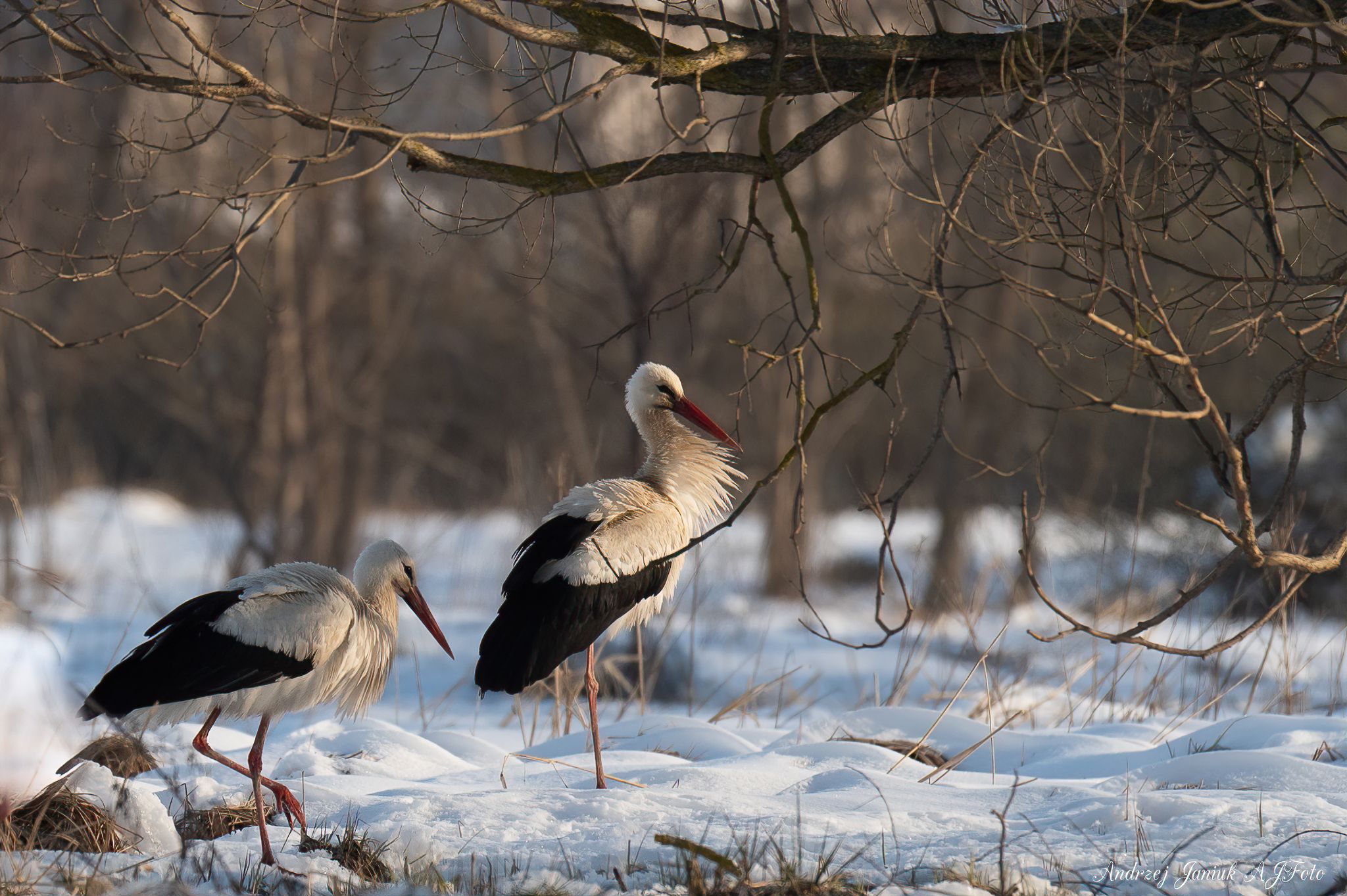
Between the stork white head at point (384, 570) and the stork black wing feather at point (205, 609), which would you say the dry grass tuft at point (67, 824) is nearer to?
the stork black wing feather at point (205, 609)

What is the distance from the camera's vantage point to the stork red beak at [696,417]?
546cm

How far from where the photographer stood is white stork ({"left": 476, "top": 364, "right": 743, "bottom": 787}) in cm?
470

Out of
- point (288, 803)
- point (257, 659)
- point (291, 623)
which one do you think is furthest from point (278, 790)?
point (291, 623)

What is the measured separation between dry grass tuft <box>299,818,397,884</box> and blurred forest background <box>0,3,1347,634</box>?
3252mm

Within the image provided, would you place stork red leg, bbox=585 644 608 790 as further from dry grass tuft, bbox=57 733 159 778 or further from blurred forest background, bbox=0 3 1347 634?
blurred forest background, bbox=0 3 1347 634

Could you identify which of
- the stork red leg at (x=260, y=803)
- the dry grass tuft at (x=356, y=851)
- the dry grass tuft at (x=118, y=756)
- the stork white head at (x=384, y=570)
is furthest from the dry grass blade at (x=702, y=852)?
the dry grass tuft at (x=118, y=756)

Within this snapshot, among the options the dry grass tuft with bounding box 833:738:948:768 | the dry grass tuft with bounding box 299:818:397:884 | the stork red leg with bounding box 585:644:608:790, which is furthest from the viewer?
the dry grass tuft with bounding box 833:738:948:768

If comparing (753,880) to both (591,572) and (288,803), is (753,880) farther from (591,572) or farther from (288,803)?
(591,572)

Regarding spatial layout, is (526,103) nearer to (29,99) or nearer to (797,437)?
(29,99)

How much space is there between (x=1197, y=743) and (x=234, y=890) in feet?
11.4

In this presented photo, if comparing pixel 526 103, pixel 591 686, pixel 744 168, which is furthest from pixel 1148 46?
pixel 526 103

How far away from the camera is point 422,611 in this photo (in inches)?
190

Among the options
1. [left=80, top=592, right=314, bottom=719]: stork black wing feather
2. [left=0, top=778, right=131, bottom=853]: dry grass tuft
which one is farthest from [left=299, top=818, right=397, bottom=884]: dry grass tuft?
[left=80, top=592, right=314, bottom=719]: stork black wing feather

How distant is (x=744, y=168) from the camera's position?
3.45 m
